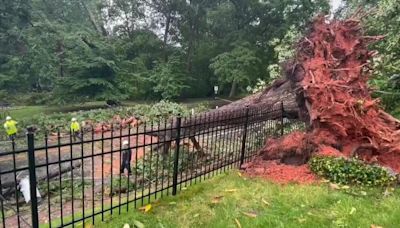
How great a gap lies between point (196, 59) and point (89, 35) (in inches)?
464

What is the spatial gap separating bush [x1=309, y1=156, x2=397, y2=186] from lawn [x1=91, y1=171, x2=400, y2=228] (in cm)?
29

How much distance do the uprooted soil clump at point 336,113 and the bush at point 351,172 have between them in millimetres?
344

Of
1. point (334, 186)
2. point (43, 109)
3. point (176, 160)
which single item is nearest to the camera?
point (176, 160)

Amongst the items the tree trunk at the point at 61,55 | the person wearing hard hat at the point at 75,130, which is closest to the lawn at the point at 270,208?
the person wearing hard hat at the point at 75,130

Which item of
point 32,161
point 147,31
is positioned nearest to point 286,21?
point 147,31

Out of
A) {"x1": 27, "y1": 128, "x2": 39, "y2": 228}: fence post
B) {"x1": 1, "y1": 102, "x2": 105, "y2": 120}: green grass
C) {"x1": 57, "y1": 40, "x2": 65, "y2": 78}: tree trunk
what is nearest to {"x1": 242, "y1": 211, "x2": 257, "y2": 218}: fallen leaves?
{"x1": 27, "y1": 128, "x2": 39, "y2": 228}: fence post

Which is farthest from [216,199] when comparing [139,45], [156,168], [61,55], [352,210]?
[139,45]

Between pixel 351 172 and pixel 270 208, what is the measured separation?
5.94 ft

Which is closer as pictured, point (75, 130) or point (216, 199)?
point (216, 199)

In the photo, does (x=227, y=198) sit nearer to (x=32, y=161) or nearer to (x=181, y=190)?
(x=181, y=190)

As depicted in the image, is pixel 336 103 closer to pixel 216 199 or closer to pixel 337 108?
pixel 337 108

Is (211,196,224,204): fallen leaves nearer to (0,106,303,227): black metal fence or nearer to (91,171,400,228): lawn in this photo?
(91,171,400,228): lawn

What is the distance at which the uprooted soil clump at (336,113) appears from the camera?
22.2 ft

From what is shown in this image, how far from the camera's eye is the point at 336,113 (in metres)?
6.75
